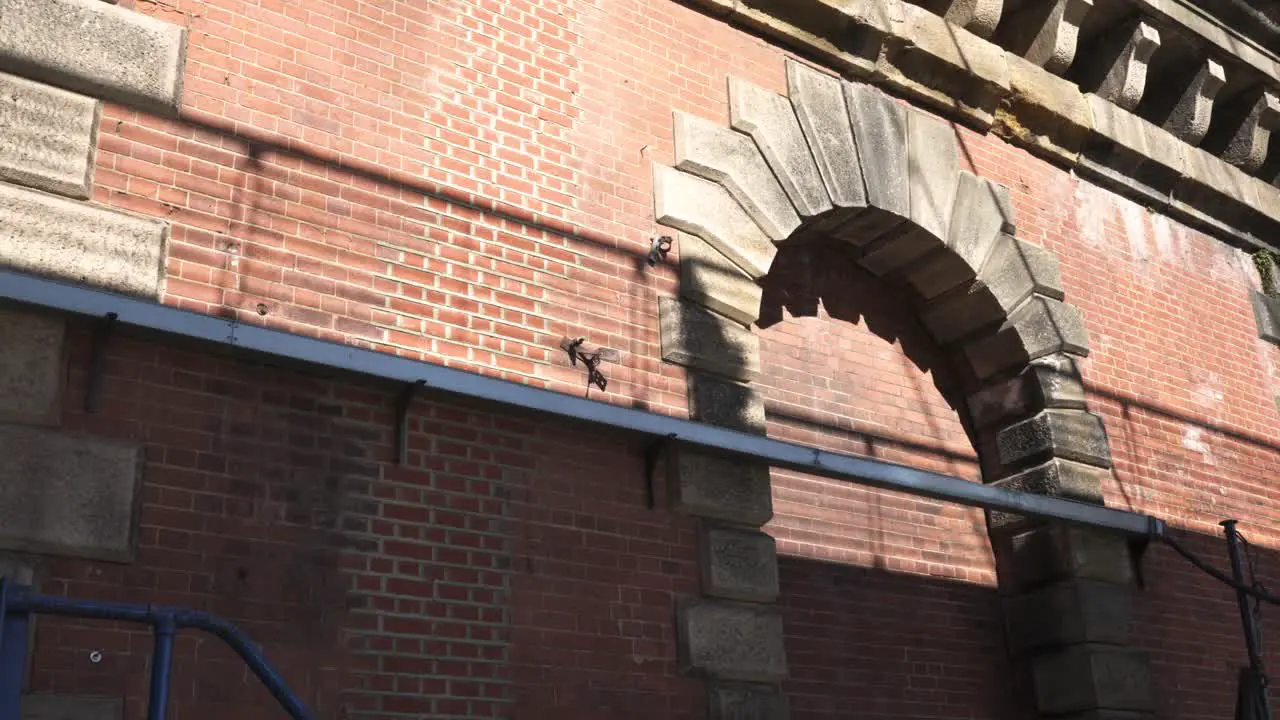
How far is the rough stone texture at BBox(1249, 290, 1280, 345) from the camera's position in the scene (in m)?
9.23

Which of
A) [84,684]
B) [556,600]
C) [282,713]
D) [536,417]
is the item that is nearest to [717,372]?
[536,417]

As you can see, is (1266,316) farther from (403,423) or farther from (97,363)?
(97,363)

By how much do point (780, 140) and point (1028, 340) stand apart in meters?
1.96

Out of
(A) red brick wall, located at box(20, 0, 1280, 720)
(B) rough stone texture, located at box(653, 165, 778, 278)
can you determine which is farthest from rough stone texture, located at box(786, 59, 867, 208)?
(B) rough stone texture, located at box(653, 165, 778, 278)

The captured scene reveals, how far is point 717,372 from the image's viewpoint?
599 centimetres

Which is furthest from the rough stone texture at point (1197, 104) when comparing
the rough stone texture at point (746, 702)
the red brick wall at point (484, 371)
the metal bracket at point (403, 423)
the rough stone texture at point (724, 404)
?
the metal bracket at point (403, 423)

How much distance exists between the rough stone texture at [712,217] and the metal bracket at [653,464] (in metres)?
1.09

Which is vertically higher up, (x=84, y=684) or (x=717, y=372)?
(x=717, y=372)

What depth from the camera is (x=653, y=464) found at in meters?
5.64

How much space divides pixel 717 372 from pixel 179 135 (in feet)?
8.03

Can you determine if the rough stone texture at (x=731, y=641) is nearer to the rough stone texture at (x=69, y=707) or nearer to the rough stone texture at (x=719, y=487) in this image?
the rough stone texture at (x=719, y=487)

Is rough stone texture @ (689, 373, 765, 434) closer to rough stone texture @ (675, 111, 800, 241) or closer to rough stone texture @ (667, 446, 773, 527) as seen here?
rough stone texture @ (667, 446, 773, 527)

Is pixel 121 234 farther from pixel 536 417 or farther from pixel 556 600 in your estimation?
pixel 556 600

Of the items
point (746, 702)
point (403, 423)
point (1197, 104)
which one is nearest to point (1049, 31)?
point (1197, 104)
